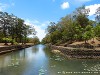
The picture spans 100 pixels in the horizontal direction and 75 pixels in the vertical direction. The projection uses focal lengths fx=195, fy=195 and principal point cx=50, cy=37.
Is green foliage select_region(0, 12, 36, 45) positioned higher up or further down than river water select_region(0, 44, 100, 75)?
higher up

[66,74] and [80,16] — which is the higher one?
[80,16]

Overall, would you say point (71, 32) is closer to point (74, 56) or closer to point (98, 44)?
point (98, 44)

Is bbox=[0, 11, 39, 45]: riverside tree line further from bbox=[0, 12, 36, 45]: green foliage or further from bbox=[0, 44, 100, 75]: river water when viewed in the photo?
bbox=[0, 44, 100, 75]: river water

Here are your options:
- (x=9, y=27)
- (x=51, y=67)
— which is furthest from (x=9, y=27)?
(x=51, y=67)

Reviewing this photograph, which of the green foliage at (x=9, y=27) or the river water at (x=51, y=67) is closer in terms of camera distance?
the river water at (x=51, y=67)

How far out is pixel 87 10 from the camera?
62.5 metres

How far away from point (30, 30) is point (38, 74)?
86415 millimetres

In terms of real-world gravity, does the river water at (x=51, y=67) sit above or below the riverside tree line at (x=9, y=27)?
below

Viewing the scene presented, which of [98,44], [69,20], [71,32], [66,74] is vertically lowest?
[66,74]

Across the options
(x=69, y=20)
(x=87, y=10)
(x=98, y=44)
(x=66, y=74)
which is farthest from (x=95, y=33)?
(x=66, y=74)

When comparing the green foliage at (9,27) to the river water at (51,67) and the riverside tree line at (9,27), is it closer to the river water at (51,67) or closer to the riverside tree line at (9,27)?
the riverside tree line at (9,27)

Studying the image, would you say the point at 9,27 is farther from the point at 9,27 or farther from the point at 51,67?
the point at 51,67

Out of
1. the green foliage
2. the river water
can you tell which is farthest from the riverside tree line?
the river water

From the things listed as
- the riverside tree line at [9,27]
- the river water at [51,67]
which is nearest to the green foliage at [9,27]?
the riverside tree line at [9,27]
